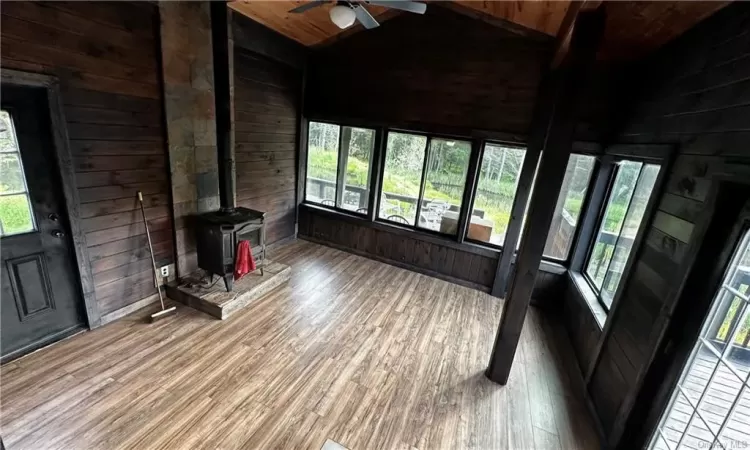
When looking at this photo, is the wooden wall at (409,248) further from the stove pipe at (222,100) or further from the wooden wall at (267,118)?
the stove pipe at (222,100)

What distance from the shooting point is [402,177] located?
4586mm

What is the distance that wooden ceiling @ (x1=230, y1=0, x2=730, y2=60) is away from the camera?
2100mm

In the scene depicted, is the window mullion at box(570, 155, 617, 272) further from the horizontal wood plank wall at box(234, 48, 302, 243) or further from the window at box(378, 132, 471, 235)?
the horizontal wood plank wall at box(234, 48, 302, 243)

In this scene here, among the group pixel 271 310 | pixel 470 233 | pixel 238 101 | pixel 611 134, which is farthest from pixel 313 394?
pixel 611 134

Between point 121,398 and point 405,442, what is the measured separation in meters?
1.98

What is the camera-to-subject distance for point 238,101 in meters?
3.82

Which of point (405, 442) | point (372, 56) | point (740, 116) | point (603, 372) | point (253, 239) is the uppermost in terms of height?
point (372, 56)

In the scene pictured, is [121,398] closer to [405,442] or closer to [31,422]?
[31,422]

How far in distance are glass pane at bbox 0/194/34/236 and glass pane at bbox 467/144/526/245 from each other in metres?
4.41

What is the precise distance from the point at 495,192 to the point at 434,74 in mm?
1735

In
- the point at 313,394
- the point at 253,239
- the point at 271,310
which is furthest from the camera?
the point at 253,239


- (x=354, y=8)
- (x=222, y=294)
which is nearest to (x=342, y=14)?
(x=354, y=8)

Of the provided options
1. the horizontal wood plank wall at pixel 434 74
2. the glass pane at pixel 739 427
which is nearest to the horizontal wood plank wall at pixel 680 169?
the glass pane at pixel 739 427

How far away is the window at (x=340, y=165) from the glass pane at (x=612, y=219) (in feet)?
10.0
